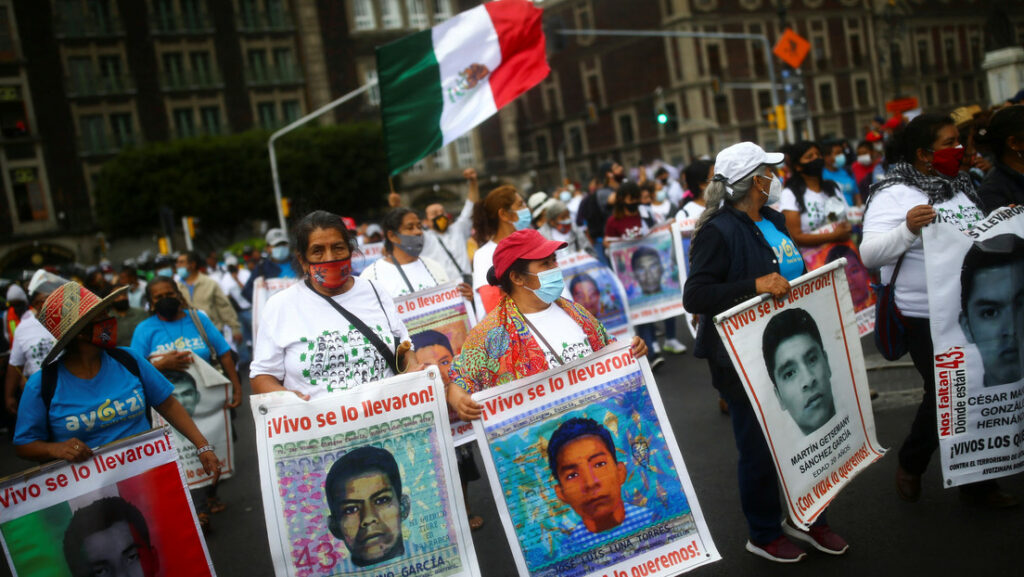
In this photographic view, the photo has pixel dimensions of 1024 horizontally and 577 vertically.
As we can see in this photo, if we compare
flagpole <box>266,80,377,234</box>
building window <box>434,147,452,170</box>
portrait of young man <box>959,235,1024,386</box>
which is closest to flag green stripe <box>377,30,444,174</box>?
portrait of young man <box>959,235,1024,386</box>

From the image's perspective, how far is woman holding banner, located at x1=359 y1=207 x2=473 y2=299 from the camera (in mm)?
6469

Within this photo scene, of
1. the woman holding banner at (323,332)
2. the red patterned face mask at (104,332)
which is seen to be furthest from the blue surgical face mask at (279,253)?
the woman holding banner at (323,332)

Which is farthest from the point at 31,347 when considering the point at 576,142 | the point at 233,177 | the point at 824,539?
the point at 576,142

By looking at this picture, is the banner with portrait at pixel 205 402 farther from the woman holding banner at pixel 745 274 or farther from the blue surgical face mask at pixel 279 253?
the blue surgical face mask at pixel 279 253

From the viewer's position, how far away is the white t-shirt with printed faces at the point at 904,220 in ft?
14.8

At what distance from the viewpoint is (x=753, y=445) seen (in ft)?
13.7

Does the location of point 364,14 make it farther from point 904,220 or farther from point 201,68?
point 904,220

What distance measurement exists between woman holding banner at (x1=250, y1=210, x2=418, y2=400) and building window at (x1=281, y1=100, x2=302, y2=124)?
5076 centimetres

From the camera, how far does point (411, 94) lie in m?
8.17

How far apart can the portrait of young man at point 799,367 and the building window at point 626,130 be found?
59013mm

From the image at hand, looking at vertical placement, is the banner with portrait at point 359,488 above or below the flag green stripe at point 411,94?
below

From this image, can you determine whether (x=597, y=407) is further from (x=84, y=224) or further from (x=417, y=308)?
(x=84, y=224)

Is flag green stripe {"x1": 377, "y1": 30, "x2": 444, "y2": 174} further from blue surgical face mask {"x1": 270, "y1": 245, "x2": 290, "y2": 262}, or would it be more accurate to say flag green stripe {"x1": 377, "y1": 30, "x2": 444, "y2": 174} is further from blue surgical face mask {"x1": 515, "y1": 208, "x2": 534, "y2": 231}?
blue surgical face mask {"x1": 270, "y1": 245, "x2": 290, "y2": 262}

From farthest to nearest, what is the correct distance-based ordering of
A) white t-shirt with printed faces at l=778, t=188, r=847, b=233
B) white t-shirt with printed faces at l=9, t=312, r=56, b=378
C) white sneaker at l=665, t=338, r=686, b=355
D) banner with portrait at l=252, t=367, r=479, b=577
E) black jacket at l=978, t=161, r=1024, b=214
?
white sneaker at l=665, t=338, r=686, b=355 → white t-shirt with printed faces at l=9, t=312, r=56, b=378 → white t-shirt with printed faces at l=778, t=188, r=847, b=233 → black jacket at l=978, t=161, r=1024, b=214 → banner with portrait at l=252, t=367, r=479, b=577
